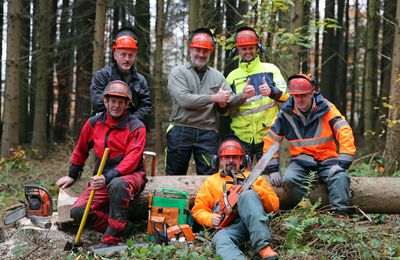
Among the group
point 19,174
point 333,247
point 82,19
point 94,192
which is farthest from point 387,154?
point 82,19

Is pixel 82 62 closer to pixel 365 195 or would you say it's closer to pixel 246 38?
pixel 246 38

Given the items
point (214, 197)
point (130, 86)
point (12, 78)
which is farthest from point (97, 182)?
point (12, 78)

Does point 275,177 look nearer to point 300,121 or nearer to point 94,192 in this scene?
point 300,121

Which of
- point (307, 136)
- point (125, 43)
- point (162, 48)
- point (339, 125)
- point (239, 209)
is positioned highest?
point (162, 48)

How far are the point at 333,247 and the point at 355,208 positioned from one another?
105 centimetres

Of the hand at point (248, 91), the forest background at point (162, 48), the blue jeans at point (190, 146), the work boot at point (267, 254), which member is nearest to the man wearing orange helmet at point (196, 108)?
the blue jeans at point (190, 146)

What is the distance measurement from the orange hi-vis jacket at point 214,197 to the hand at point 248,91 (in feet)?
3.18

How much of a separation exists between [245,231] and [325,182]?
122 centimetres

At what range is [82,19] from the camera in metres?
15.9

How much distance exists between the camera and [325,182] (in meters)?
5.14

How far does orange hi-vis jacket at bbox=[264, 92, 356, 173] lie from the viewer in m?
5.12

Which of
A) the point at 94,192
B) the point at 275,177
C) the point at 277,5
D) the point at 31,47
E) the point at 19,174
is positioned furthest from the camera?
the point at 31,47

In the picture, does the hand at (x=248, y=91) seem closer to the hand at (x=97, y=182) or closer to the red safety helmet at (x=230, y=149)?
the red safety helmet at (x=230, y=149)

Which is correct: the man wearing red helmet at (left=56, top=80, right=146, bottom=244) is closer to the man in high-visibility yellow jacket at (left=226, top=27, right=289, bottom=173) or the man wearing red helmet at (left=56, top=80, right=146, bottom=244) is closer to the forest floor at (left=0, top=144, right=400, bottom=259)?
the forest floor at (left=0, top=144, right=400, bottom=259)
